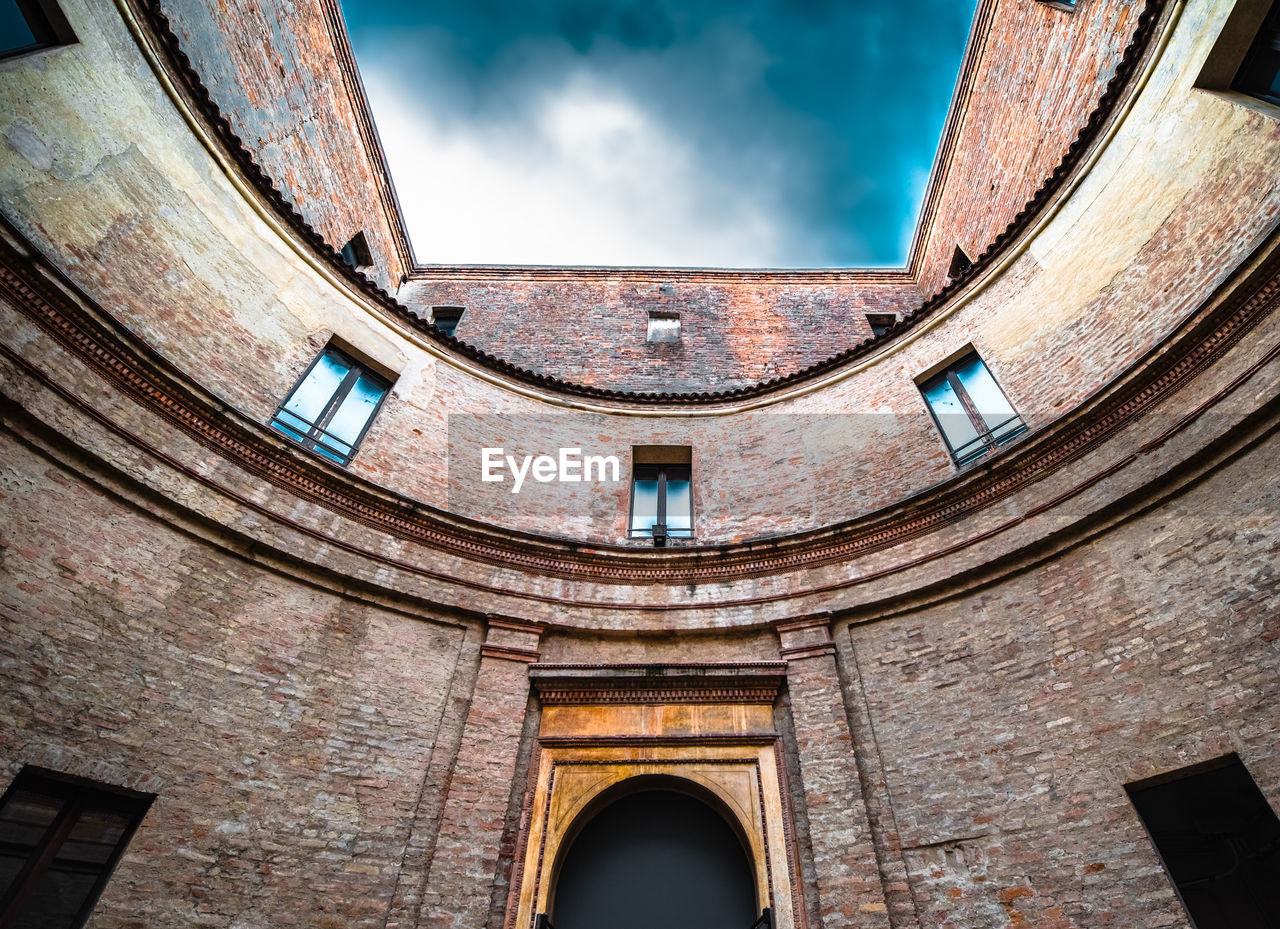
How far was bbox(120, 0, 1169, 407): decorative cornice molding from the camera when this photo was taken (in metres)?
7.09

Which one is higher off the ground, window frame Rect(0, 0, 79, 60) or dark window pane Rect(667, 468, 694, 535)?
window frame Rect(0, 0, 79, 60)

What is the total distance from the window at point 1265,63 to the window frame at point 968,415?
344cm

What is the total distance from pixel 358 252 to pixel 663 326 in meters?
6.68

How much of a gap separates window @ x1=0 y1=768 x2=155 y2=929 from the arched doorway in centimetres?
372

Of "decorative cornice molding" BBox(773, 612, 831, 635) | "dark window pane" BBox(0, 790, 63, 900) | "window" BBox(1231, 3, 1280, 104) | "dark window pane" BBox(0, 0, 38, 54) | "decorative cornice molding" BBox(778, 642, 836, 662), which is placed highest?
"window" BBox(1231, 3, 1280, 104)

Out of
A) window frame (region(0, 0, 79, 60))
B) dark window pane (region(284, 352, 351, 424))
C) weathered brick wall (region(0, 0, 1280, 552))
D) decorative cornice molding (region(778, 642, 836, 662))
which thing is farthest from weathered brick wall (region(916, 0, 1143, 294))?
window frame (region(0, 0, 79, 60))

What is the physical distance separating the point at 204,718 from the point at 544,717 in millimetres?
3105

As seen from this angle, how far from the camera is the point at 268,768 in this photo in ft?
18.1

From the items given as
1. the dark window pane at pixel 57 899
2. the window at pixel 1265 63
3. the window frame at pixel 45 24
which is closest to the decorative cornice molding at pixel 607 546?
the window at pixel 1265 63

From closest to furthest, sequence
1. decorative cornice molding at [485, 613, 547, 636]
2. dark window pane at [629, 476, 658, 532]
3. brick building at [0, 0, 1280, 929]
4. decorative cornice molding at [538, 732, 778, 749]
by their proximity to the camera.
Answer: brick building at [0, 0, 1280, 929]
decorative cornice molding at [538, 732, 778, 749]
decorative cornice molding at [485, 613, 547, 636]
dark window pane at [629, 476, 658, 532]

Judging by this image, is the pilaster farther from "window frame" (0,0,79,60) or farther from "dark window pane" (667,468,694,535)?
"window frame" (0,0,79,60)

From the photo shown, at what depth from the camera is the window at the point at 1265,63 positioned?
5.86 meters

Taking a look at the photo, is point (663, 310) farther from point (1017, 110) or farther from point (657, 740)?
point (657, 740)

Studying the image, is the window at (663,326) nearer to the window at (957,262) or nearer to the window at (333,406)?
the window at (957,262)
